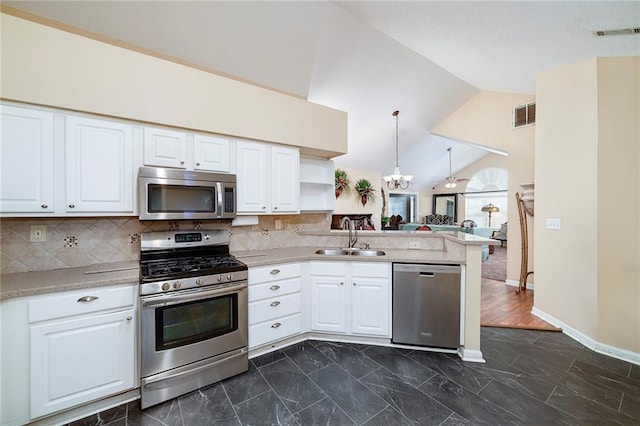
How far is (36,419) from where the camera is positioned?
1.63 m

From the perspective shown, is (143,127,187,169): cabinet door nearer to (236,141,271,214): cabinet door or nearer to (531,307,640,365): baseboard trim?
(236,141,271,214): cabinet door

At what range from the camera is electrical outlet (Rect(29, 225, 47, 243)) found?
2.01m

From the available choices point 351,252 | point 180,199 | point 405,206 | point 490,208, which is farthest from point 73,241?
point 490,208

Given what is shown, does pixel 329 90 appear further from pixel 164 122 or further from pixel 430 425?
pixel 430 425

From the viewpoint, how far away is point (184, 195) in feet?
7.59

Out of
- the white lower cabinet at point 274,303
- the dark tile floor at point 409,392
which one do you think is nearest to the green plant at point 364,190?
the white lower cabinet at point 274,303

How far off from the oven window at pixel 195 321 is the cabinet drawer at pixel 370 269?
3.87 ft

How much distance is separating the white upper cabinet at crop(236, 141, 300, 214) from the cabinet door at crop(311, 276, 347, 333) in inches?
34.3

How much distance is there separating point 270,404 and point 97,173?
85.2 inches

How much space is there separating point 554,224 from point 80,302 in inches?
185

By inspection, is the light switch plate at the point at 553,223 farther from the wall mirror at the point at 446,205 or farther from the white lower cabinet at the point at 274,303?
the wall mirror at the point at 446,205

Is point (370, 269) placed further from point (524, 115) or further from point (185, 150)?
point (524, 115)

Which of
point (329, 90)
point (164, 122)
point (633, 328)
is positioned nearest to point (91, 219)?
point (164, 122)

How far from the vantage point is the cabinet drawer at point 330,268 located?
2.71m
